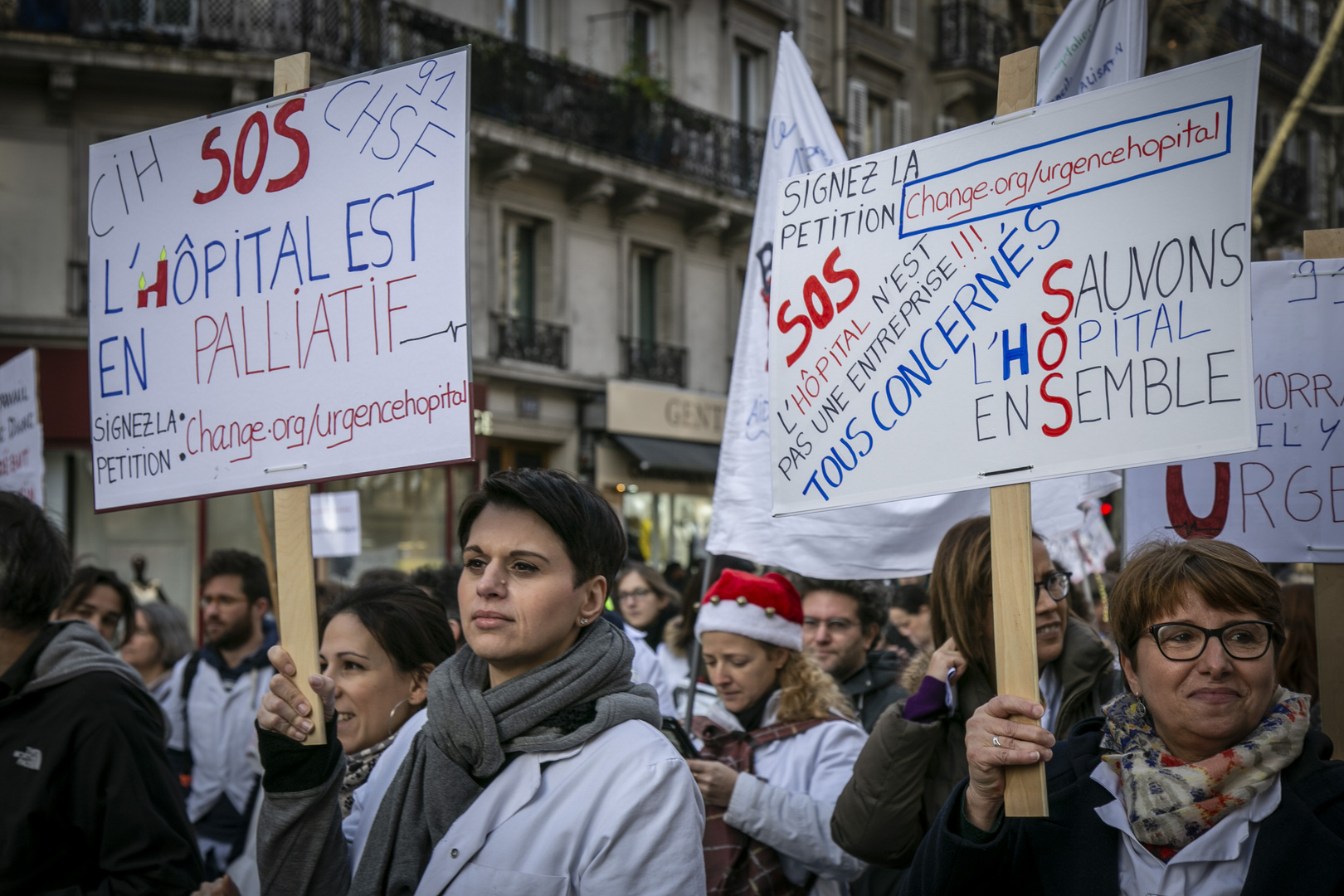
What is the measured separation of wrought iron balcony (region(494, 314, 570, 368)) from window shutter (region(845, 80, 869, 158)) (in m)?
6.97

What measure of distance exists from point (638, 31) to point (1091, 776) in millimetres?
18492

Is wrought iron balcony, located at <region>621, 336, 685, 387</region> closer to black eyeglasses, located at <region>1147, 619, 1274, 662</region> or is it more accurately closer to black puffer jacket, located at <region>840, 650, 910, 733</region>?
black puffer jacket, located at <region>840, 650, 910, 733</region>

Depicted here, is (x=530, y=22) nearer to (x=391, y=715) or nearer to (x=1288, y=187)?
(x=391, y=715)

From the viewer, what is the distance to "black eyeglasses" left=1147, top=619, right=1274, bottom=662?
91.8 inches

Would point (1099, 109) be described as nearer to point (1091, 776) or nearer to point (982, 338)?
point (982, 338)

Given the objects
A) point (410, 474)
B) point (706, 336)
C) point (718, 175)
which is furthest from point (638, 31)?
point (410, 474)

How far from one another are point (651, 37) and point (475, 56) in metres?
3.56

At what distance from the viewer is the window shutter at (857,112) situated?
21.7 meters

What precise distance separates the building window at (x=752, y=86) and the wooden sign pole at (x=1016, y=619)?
19.4 m

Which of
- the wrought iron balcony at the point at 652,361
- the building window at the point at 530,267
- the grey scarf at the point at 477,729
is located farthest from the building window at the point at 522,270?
the grey scarf at the point at 477,729

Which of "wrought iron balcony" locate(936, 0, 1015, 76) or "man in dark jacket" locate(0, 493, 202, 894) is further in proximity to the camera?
"wrought iron balcony" locate(936, 0, 1015, 76)

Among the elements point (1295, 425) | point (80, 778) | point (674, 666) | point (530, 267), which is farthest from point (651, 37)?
point (80, 778)

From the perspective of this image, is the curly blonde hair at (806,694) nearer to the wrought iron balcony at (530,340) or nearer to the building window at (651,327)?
the wrought iron balcony at (530,340)

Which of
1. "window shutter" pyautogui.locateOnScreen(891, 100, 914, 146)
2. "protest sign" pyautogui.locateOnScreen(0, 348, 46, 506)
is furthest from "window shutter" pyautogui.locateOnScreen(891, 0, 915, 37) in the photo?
"protest sign" pyautogui.locateOnScreen(0, 348, 46, 506)
